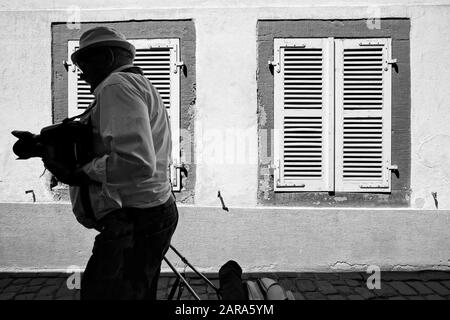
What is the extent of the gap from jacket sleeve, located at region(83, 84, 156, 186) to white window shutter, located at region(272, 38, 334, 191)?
10.4ft

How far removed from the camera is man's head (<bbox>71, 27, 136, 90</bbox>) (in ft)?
6.37

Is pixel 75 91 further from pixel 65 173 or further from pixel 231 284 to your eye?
pixel 231 284

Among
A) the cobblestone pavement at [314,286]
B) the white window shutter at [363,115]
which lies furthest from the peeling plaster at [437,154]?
the cobblestone pavement at [314,286]

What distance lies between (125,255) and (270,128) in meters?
3.29

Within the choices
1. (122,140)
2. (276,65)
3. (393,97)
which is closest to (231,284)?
(122,140)

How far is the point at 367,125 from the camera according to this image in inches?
184

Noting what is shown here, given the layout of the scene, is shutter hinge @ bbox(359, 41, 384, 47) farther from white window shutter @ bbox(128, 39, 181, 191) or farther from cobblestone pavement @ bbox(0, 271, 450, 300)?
cobblestone pavement @ bbox(0, 271, 450, 300)

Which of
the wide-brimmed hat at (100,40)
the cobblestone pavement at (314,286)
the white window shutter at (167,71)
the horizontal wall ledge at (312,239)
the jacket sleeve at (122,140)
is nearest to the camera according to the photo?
the jacket sleeve at (122,140)

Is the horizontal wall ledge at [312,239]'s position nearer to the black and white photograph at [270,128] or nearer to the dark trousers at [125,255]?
the black and white photograph at [270,128]

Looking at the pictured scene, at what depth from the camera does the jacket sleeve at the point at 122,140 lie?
1.70 m

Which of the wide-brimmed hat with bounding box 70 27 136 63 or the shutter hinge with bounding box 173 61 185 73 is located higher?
the shutter hinge with bounding box 173 61 185 73

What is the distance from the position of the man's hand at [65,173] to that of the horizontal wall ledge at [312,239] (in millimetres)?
2948

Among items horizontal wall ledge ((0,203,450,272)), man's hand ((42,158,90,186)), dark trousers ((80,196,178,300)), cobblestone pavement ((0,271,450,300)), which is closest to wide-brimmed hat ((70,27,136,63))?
man's hand ((42,158,90,186))

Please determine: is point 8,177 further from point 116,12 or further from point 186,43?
point 186,43
